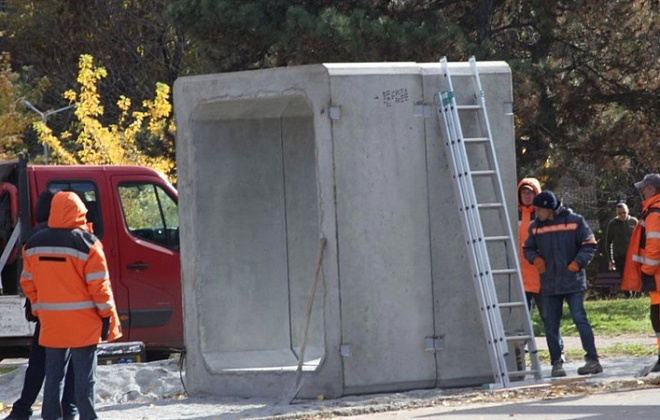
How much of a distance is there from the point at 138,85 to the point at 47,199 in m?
28.7

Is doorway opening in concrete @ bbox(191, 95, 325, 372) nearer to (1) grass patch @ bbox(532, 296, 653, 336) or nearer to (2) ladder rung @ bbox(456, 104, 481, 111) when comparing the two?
(2) ladder rung @ bbox(456, 104, 481, 111)

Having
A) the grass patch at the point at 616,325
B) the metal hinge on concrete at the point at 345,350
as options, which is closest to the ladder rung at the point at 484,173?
the metal hinge on concrete at the point at 345,350

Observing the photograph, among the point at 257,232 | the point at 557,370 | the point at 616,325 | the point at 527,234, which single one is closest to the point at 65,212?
Answer: the point at 257,232

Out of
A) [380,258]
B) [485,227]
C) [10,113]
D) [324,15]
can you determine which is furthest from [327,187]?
[10,113]

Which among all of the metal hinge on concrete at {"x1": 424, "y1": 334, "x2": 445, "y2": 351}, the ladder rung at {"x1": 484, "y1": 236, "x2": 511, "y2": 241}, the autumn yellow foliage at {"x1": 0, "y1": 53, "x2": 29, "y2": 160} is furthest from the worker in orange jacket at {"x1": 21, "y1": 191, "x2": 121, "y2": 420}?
the autumn yellow foliage at {"x1": 0, "y1": 53, "x2": 29, "y2": 160}

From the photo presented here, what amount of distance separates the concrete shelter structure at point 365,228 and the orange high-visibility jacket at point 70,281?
2.33 meters

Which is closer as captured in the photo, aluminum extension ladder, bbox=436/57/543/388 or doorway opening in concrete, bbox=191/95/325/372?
aluminum extension ladder, bbox=436/57/543/388

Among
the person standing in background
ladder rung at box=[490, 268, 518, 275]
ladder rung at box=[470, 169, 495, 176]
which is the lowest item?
ladder rung at box=[490, 268, 518, 275]

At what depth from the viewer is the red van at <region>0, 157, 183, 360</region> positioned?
1457 centimetres

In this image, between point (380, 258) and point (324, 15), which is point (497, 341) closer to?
point (380, 258)

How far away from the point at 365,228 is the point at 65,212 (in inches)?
110

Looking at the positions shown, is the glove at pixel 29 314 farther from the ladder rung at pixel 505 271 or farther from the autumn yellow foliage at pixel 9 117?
the autumn yellow foliage at pixel 9 117

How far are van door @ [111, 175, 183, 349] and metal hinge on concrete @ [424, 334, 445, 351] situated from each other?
160 inches

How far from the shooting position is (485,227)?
39.7ft
